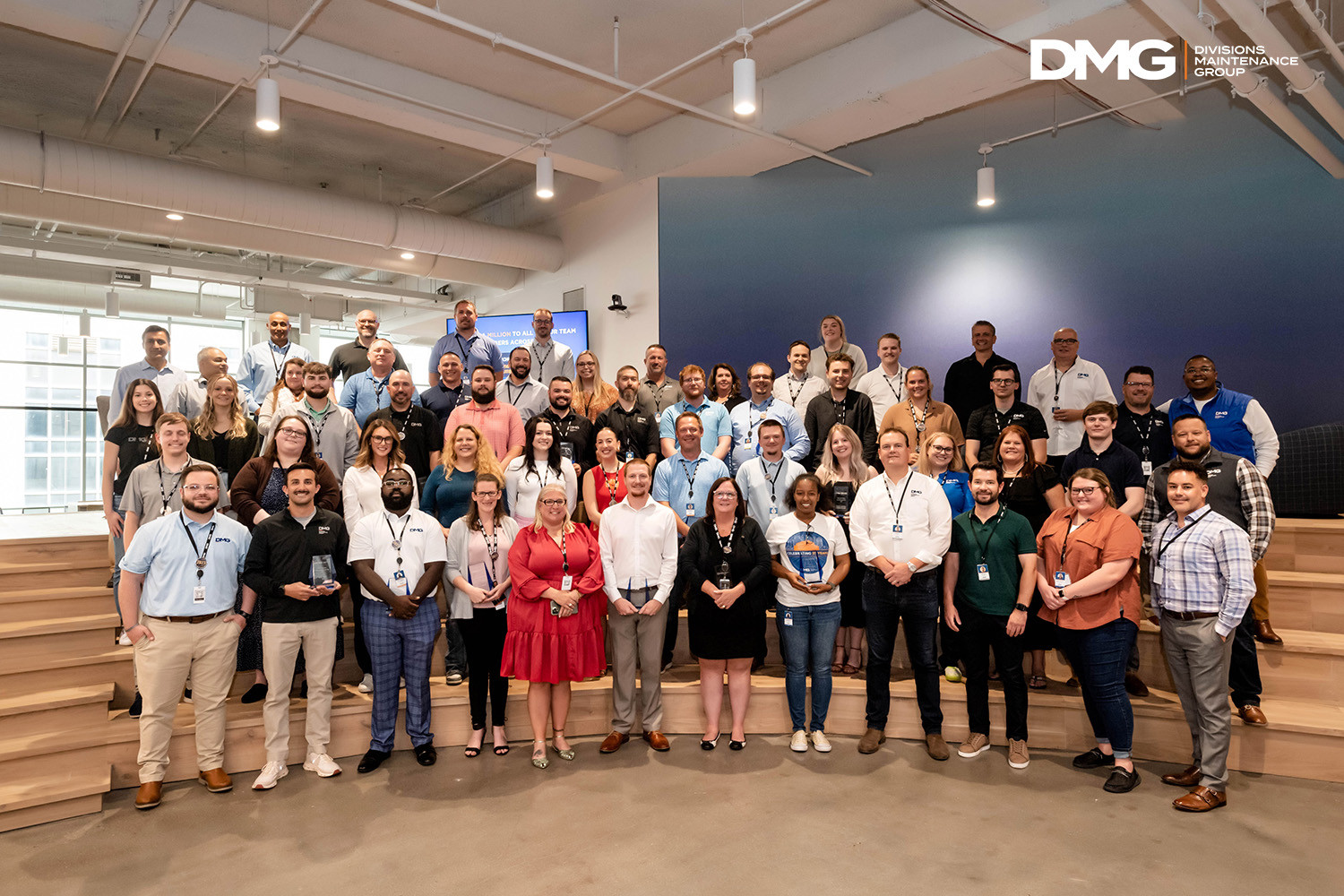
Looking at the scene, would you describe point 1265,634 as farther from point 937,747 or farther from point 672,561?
point 672,561

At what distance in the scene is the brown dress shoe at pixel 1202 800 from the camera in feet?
12.2

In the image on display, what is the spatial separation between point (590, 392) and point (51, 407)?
42.6 ft

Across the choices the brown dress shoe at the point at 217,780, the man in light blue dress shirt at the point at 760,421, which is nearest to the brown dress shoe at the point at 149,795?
the brown dress shoe at the point at 217,780

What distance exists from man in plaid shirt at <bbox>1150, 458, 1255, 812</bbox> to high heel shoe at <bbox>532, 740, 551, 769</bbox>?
322cm

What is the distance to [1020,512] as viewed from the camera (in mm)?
A: 4668

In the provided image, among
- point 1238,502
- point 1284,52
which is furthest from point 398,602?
point 1284,52

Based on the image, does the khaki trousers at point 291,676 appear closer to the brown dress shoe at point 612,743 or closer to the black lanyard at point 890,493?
the brown dress shoe at point 612,743

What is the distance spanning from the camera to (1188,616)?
3.80 meters

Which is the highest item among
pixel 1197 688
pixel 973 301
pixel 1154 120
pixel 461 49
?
pixel 461 49

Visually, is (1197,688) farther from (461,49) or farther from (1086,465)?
(461,49)

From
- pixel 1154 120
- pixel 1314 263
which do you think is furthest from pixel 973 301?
pixel 1314 263

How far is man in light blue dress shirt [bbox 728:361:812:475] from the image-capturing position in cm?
538

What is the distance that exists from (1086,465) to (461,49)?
641 centimetres

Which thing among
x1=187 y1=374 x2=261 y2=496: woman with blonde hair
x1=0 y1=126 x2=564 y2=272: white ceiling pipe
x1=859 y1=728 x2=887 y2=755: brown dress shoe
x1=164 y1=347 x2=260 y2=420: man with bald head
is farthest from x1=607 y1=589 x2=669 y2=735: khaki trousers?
x1=0 y1=126 x2=564 y2=272: white ceiling pipe
